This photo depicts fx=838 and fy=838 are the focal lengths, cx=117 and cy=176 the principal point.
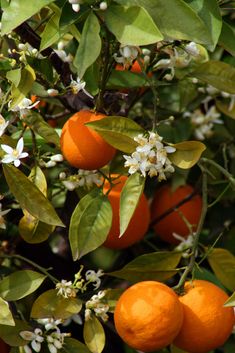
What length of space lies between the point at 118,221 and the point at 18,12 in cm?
39

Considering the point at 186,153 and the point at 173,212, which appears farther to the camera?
the point at 173,212

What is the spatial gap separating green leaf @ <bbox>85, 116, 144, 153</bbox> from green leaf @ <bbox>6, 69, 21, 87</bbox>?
0.11 meters

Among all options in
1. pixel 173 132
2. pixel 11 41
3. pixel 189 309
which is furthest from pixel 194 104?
pixel 189 309

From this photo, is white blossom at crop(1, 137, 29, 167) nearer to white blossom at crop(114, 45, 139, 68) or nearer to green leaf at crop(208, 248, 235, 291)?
white blossom at crop(114, 45, 139, 68)

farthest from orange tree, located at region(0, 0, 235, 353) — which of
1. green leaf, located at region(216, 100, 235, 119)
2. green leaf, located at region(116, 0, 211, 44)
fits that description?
green leaf, located at region(216, 100, 235, 119)

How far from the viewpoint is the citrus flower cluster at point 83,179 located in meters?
1.31

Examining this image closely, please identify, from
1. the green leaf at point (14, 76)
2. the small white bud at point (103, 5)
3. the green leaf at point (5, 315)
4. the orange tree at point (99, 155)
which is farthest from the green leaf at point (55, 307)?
the small white bud at point (103, 5)

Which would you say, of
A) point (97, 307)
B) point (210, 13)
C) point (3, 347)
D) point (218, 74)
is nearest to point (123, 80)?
point (218, 74)

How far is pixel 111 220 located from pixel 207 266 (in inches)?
26.5

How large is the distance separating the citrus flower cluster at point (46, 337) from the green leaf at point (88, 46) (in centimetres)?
40

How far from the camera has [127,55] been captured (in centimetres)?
118

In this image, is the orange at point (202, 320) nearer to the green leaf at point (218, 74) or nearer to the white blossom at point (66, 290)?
the white blossom at point (66, 290)

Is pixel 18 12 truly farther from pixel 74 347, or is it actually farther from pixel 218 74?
pixel 74 347

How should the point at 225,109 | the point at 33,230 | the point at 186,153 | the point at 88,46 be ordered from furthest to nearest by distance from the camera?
the point at 225,109 < the point at 33,230 < the point at 186,153 < the point at 88,46
